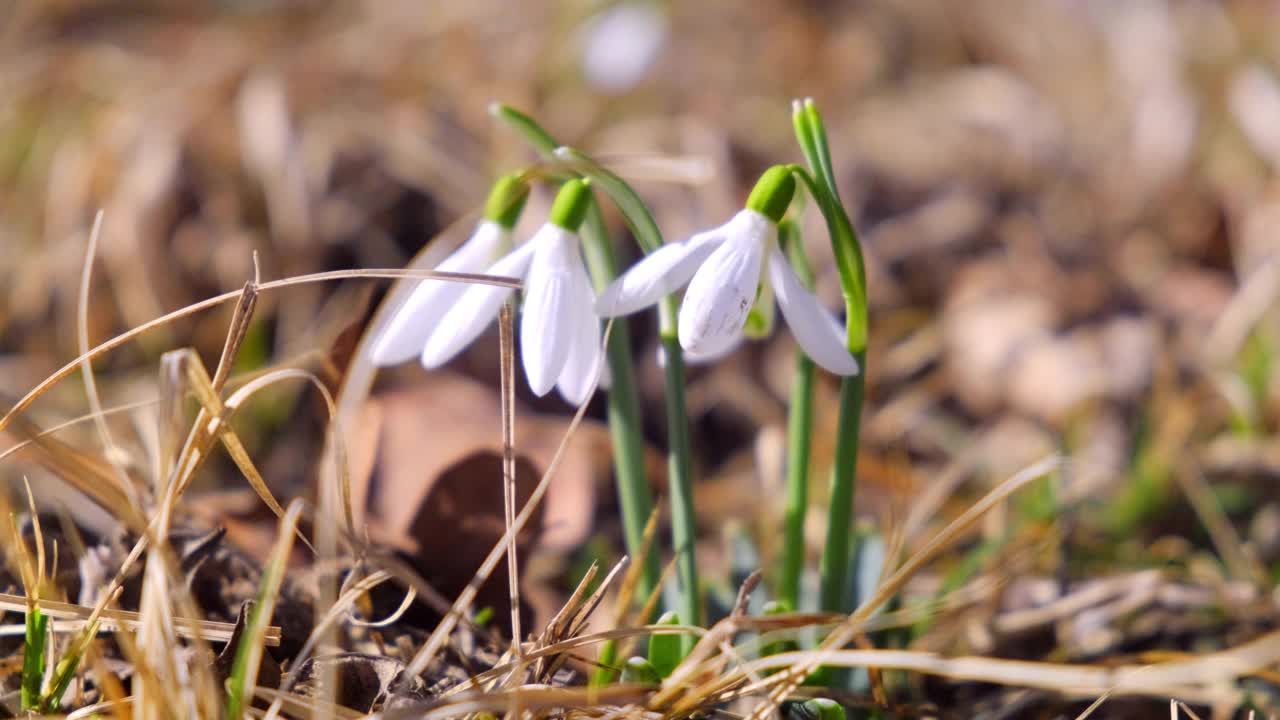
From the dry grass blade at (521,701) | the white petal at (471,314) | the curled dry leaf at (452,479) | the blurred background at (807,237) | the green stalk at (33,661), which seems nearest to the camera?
the dry grass blade at (521,701)

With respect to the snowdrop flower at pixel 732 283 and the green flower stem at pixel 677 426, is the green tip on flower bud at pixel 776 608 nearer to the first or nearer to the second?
the green flower stem at pixel 677 426

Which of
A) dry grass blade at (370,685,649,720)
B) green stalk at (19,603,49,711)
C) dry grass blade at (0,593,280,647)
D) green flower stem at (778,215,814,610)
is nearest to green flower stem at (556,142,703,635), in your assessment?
green flower stem at (778,215,814,610)

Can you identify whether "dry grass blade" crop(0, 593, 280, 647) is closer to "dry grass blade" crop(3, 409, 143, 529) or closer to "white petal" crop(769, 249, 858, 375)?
"dry grass blade" crop(3, 409, 143, 529)

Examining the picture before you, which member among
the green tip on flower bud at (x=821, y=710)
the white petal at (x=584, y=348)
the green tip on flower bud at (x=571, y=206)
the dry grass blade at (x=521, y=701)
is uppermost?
the green tip on flower bud at (x=571, y=206)

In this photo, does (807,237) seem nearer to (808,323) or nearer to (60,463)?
(808,323)

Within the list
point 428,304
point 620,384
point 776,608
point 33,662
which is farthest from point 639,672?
point 33,662

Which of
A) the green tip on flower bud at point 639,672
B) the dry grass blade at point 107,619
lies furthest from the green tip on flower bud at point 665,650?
the dry grass blade at point 107,619

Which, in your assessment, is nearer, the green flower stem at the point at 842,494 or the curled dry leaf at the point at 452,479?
the green flower stem at the point at 842,494
